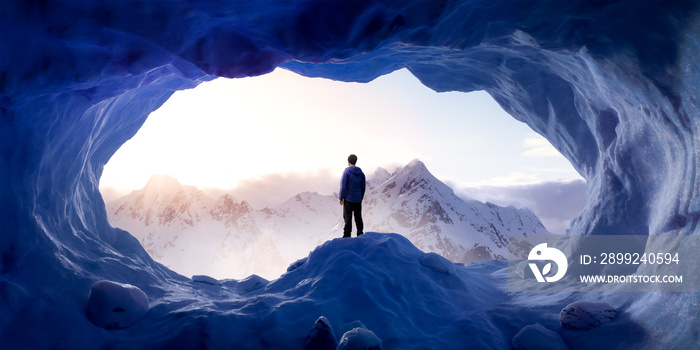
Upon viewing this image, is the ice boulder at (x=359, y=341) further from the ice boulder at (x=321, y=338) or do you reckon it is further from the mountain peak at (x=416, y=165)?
the mountain peak at (x=416, y=165)

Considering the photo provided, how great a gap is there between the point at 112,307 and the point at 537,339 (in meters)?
4.94

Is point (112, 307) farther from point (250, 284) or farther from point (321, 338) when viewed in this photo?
point (250, 284)

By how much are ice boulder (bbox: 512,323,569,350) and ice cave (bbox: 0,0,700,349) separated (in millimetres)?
18

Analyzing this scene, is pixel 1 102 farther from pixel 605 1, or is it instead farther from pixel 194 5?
pixel 605 1

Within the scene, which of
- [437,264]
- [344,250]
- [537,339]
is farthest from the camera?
[437,264]

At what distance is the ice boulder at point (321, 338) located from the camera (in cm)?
406

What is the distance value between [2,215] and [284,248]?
109 meters

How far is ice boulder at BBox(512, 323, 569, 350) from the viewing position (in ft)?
13.5

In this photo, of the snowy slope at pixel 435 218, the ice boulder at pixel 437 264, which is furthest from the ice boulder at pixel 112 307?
the snowy slope at pixel 435 218

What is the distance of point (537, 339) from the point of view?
422cm

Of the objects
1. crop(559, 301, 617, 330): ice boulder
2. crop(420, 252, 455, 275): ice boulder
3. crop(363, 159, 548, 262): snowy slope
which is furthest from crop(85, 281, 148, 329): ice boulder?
crop(363, 159, 548, 262): snowy slope

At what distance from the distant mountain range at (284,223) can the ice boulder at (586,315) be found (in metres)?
64.4

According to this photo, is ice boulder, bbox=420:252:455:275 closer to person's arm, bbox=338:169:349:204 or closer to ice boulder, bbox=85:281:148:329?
person's arm, bbox=338:169:349:204

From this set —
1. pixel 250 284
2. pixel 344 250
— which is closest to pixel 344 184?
pixel 344 250
